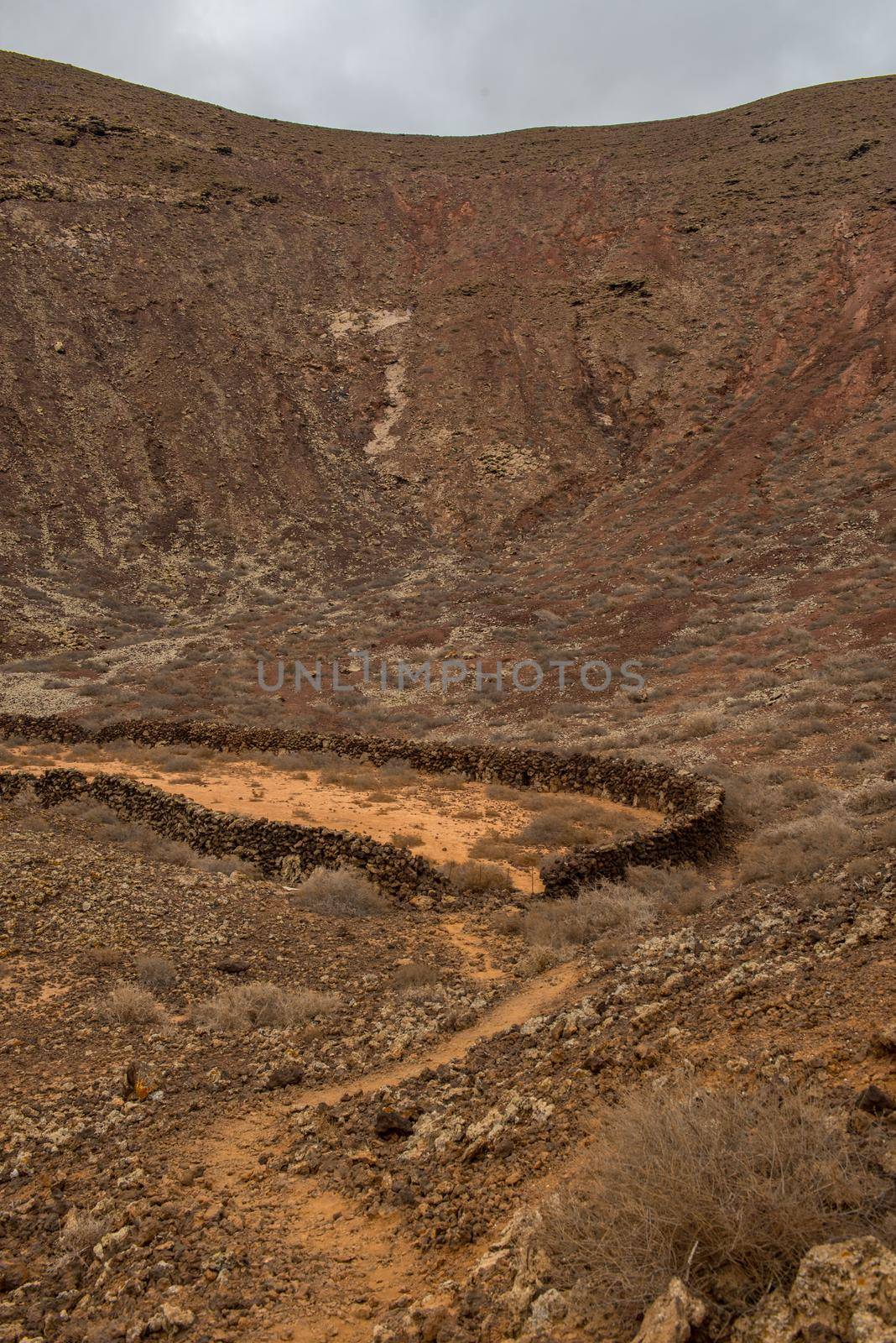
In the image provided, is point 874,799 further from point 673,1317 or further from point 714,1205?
point 673,1317

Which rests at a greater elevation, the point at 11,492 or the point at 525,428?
the point at 525,428

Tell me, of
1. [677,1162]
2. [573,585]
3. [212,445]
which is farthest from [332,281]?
[677,1162]

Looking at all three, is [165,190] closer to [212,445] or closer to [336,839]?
[212,445]

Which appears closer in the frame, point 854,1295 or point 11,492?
point 854,1295

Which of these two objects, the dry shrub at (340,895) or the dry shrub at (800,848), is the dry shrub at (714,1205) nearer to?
the dry shrub at (800,848)

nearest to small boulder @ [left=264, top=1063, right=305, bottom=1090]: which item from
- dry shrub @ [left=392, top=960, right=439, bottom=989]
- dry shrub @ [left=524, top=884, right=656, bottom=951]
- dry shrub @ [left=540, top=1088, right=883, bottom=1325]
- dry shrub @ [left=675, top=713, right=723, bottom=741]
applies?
dry shrub @ [left=392, top=960, right=439, bottom=989]

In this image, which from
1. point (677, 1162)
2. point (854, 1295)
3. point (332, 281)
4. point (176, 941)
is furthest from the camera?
point (332, 281)
